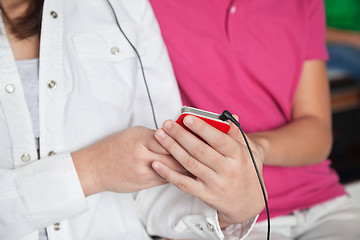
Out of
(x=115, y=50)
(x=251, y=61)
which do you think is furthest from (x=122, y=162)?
(x=251, y=61)

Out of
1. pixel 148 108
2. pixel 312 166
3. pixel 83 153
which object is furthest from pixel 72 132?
pixel 312 166

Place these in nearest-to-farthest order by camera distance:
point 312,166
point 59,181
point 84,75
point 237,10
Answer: point 59,181, point 84,75, point 237,10, point 312,166

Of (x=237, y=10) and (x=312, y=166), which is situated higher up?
(x=237, y=10)

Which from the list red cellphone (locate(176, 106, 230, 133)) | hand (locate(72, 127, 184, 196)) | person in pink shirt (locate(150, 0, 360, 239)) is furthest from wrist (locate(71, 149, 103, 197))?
person in pink shirt (locate(150, 0, 360, 239))

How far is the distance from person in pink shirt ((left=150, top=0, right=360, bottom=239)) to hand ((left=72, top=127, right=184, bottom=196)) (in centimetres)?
33

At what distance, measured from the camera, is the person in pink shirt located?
1053 millimetres

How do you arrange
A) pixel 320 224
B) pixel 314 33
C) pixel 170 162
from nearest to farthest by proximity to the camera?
pixel 170 162 < pixel 320 224 < pixel 314 33

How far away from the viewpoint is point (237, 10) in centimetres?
106

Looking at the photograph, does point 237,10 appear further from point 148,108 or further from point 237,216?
point 237,216

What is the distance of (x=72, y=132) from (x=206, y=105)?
37 centimetres

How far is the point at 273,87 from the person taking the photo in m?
1.11

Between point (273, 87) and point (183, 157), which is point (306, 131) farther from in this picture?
point (183, 157)

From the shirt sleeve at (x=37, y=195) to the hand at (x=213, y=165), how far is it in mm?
193

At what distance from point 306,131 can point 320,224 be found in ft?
0.81
